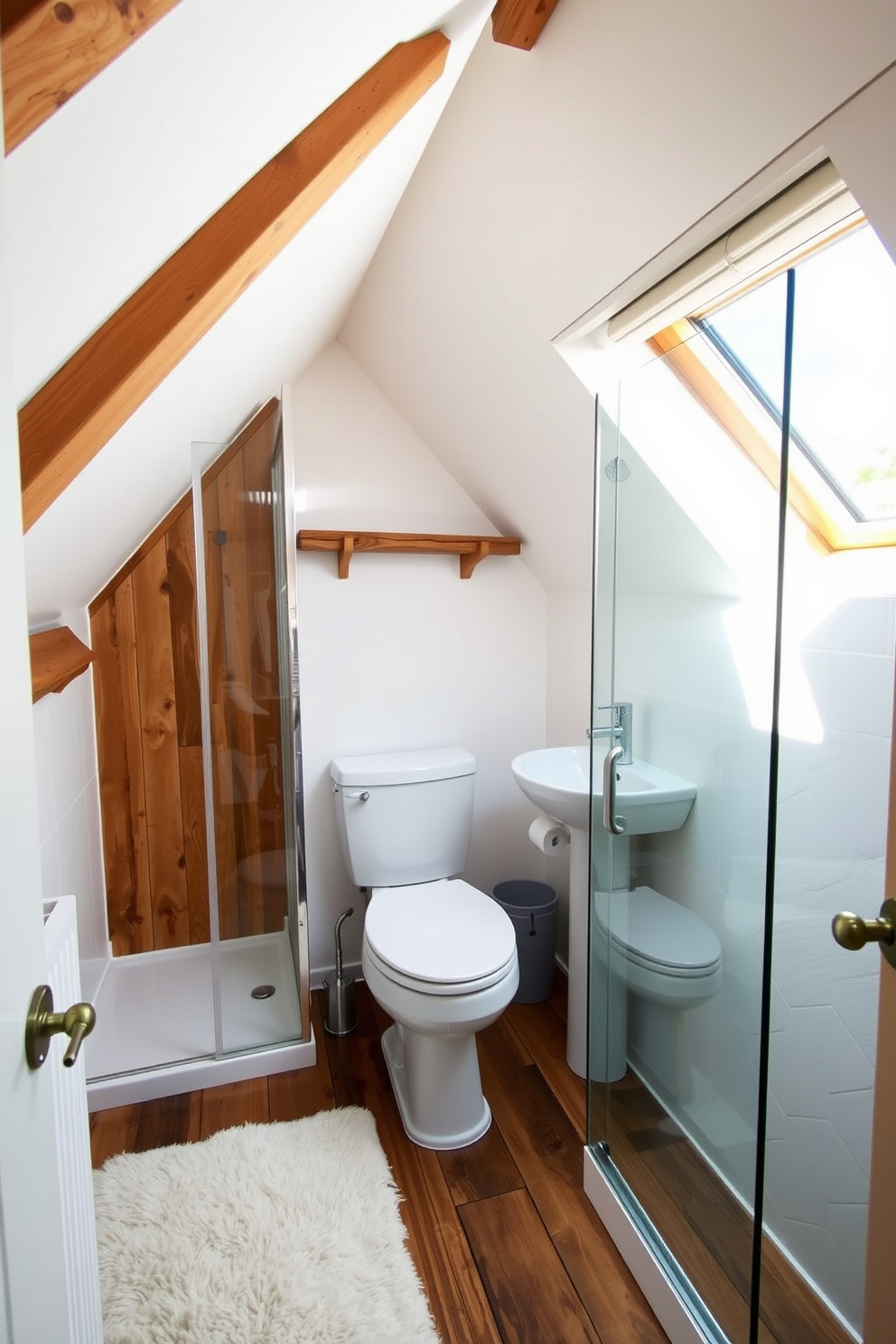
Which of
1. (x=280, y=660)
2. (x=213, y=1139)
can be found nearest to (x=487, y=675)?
(x=280, y=660)

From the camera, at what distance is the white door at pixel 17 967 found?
57 centimetres

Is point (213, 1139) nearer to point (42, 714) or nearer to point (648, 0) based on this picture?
point (42, 714)

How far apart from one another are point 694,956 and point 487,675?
1353mm

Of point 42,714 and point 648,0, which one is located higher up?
point 648,0

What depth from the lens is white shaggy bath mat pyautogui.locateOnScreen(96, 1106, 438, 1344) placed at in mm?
1274

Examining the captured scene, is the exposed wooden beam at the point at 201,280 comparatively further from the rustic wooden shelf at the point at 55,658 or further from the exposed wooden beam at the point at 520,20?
the rustic wooden shelf at the point at 55,658

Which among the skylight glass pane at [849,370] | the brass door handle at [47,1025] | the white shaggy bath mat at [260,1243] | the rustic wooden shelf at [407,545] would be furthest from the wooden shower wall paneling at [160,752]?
the skylight glass pane at [849,370]

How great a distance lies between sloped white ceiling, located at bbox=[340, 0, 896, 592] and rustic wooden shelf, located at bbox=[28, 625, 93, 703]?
1.27 meters

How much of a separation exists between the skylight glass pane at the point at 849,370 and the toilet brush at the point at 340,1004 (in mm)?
1843

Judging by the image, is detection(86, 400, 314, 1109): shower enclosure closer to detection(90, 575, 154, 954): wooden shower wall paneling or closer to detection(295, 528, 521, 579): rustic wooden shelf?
detection(90, 575, 154, 954): wooden shower wall paneling

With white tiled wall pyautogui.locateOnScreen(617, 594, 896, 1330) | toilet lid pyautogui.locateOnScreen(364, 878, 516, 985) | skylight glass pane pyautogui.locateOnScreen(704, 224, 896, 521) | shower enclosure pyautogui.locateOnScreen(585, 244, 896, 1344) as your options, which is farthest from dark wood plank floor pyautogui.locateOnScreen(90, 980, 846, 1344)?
skylight glass pane pyautogui.locateOnScreen(704, 224, 896, 521)

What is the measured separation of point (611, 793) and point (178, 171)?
1.31 meters

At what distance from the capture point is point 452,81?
123 cm

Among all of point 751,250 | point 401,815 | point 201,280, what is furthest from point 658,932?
point 201,280
